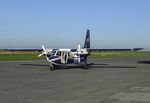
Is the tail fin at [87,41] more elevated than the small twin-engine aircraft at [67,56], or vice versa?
the tail fin at [87,41]

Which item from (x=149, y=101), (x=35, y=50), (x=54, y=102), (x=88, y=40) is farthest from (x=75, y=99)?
(x=35, y=50)

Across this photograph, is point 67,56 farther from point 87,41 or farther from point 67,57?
point 87,41

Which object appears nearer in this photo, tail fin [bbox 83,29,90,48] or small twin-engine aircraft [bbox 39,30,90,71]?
small twin-engine aircraft [bbox 39,30,90,71]

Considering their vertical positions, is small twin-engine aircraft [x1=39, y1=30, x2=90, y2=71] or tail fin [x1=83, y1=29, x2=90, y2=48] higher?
tail fin [x1=83, y1=29, x2=90, y2=48]

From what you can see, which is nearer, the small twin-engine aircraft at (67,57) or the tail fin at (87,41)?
the small twin-engine aircraft at (67,57)

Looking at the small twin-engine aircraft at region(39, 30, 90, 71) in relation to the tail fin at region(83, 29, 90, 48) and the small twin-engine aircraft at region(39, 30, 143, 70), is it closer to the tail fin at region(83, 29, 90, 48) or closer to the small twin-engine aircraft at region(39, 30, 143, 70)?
the small twin-engine aircraft at region(39, 30, 143, 70)

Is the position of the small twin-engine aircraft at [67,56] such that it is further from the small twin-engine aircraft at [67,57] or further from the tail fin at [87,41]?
the tail fin at [87,41]

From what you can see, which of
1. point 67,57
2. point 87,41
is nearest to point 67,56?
point 67,57

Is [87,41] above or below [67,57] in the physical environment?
above

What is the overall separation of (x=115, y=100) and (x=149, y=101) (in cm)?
137

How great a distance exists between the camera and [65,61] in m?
38.9

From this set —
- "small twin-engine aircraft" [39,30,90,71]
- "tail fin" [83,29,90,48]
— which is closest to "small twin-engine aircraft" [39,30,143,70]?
"small twin-engine aircraft" [39,30,90,71]

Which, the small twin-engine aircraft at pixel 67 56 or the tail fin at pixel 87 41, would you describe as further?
the tail fin at pixel 87 41

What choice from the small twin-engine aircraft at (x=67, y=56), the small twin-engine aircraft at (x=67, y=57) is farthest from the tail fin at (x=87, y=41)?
the small twin-engine aircraft at (x=67, y=56)
